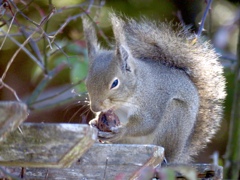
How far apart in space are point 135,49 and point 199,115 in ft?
1.48

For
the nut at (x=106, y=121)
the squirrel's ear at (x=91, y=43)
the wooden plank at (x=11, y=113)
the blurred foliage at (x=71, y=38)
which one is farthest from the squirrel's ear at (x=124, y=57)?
the wooden plank at (x=11, y=113)

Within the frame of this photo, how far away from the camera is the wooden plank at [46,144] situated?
140 centimetres

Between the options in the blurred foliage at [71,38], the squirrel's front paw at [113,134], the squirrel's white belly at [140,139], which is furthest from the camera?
the blurred foliage at [71,38]

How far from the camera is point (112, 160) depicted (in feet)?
5.96

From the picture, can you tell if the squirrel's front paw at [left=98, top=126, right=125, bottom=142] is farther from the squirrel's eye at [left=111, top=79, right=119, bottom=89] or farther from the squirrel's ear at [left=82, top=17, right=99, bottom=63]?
the squirrel's ear at [left=82, top=17, right=99, bottom=63]

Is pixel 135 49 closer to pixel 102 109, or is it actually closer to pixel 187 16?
pixel 102 109

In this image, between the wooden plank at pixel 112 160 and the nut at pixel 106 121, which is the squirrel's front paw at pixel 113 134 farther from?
the wooden plank at pixel 112 160

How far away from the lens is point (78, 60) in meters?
3.07

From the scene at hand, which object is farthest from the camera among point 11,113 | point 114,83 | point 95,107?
point 114,83

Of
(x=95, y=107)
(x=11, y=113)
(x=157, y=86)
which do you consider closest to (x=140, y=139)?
(x=157, y=86)

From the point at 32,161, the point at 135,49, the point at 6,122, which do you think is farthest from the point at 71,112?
the point at 6,122

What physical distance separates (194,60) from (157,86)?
0.27 m

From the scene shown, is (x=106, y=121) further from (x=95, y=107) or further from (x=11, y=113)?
(x=11, y=113)

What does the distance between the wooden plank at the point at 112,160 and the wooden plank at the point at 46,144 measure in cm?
30
